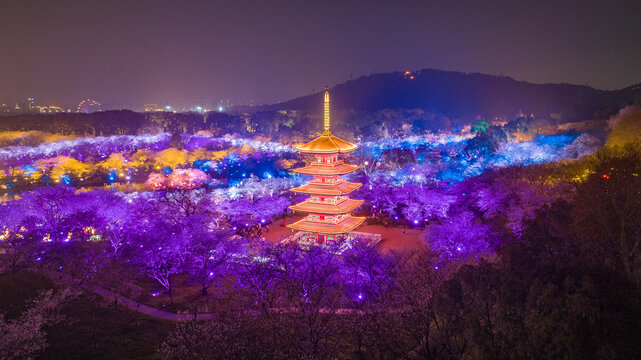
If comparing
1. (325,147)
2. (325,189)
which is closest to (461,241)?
(325,189)

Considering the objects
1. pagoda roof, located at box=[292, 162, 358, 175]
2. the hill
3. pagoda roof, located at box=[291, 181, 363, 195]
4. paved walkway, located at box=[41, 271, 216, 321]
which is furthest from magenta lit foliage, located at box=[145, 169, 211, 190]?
the hill

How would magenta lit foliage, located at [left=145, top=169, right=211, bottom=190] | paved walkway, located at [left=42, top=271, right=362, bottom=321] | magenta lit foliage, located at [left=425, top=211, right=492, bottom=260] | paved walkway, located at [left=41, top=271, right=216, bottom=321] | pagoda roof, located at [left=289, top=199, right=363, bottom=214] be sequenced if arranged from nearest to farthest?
paved walkway, located at [left=42, top=271, right=362, bottom=321], paved walkway, located at [left=41, top=271, right=216, bottom=321], magenta lit foliage, located at [left=425, top=211, right=492, bottom=260], pagoda roof, located at [left=289, top=199, right=363, bottom=214], magenta lit foliage, located at [left=145, top=169, right=211, bottom=190]

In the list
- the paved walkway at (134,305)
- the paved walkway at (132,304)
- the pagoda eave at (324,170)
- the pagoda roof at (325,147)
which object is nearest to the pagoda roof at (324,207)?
the pagoda eave at (324,170)

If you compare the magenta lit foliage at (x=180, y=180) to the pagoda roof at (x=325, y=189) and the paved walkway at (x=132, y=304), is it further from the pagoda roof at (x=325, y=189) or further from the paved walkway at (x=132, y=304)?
the pagoda roof at (x=325, y=189)

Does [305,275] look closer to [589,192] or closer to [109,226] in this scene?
[589,192]

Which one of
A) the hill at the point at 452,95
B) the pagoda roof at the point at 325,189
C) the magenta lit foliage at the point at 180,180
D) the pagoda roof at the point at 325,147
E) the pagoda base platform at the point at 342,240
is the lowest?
the pagoda base platform at the point at 342,240

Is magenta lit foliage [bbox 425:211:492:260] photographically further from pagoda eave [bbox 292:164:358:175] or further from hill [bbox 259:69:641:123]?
hill [bbox 259:69:641:123]
